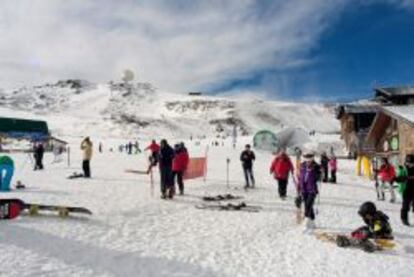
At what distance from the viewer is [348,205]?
19047 millimetres

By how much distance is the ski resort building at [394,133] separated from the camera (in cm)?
3147

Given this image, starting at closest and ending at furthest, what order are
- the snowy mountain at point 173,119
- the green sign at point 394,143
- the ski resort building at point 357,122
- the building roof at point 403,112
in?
the building roof at point 403,112, the green sign at point 394,143, the ski resort building at point 357,122, the snowy mountain at point 173,119

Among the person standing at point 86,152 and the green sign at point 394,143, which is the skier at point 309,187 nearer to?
the person standing at point 86,152

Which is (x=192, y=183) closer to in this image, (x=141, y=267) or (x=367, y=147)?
(x=141, y=267)

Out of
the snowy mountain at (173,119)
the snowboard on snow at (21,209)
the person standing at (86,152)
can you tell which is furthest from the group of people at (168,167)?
the snowy mountain at (173,119)

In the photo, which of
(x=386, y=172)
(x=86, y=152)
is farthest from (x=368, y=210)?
(x=86, y=152)

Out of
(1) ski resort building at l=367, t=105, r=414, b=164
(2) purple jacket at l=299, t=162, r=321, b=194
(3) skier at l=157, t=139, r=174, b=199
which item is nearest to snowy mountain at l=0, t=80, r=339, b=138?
(1) ski resort building at l=367, t=105, r=414, b=164

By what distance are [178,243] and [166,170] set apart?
7508 mm

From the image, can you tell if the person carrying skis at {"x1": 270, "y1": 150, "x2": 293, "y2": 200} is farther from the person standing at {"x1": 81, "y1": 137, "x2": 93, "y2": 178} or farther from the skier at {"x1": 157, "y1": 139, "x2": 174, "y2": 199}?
the person standing at {"x1": 81, "y1": 137, "x2": 93, "y2": 178}

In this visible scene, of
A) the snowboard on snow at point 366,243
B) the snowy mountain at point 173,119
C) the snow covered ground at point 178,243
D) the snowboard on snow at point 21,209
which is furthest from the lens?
the snowy mountain at point 173,119

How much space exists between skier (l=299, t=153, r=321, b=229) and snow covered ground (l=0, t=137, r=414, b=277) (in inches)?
19.0

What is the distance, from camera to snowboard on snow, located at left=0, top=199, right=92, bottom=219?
12.6m

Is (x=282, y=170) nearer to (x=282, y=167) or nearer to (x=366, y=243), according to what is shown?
(x=282, y=167)

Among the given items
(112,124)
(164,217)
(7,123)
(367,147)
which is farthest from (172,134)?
(164,217)
